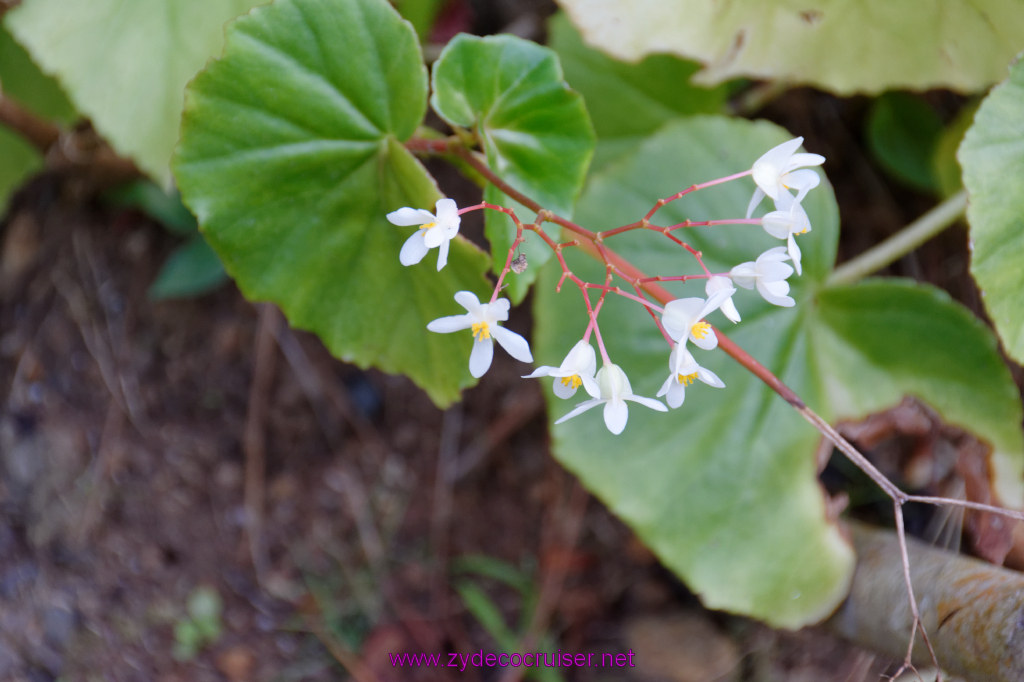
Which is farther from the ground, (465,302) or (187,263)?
(465,302)

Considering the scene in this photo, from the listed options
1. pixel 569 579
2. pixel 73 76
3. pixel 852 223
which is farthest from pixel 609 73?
pixel 569 579

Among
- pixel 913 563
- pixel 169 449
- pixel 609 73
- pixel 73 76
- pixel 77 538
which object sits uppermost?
pixel 73 76

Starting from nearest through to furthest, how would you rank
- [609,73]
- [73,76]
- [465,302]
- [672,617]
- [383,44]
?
[465,302]
[383,44]
[73,76]
[609,73]
[672,617]

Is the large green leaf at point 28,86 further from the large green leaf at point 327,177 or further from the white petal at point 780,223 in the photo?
the white petal at point 780,223

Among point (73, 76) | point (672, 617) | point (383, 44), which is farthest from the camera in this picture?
point (672, 617)

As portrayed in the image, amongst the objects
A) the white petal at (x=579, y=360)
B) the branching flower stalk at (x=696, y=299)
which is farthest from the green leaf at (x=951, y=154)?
the white petal at (x=579, y=360)

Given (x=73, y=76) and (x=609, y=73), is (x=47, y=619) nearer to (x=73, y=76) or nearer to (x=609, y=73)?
(x=73, y=76)
